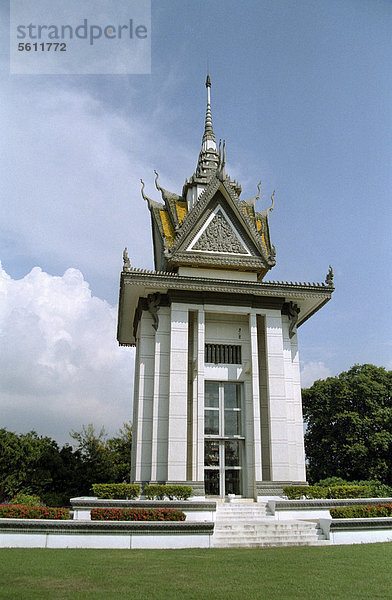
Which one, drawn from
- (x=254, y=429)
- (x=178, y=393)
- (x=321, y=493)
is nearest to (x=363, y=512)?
(x=321, y=493)

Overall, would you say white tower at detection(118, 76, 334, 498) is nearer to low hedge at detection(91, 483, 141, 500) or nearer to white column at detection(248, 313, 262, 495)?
white column at detection(248, 313, 262, 495)

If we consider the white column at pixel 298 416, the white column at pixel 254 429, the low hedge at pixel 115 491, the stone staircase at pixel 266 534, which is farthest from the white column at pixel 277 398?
the low hedge at pixel 115 491

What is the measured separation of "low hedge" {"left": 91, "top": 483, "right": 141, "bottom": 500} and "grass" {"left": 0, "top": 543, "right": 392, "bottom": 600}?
5421 mm

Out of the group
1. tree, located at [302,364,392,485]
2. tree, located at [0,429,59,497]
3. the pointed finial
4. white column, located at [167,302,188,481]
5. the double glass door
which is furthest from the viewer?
tree, located at [302,364,392,485]

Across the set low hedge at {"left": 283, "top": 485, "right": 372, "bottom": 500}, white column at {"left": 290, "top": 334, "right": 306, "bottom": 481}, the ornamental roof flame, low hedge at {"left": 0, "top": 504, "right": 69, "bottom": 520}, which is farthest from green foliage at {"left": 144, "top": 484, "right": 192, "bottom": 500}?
the ornamental roof flame

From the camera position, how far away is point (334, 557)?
10789mm

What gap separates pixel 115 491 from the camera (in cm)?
1733

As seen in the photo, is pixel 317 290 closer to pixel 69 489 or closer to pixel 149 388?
pixel 149 388

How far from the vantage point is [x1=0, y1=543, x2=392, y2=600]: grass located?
749 centimetres

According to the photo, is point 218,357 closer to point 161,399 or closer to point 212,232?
point 161,399

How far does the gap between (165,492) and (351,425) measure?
20692 millimetres

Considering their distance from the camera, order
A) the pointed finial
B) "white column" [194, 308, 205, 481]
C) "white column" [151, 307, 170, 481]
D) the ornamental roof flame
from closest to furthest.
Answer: "white column" [194, 308, 205, 481] < "white column" [151, 307, 170, 481] < the ornamental roof flame < the pointed finial

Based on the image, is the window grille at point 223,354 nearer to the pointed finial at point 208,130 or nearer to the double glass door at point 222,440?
the double glass door at point 222,440

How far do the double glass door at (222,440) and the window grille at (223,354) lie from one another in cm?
96
